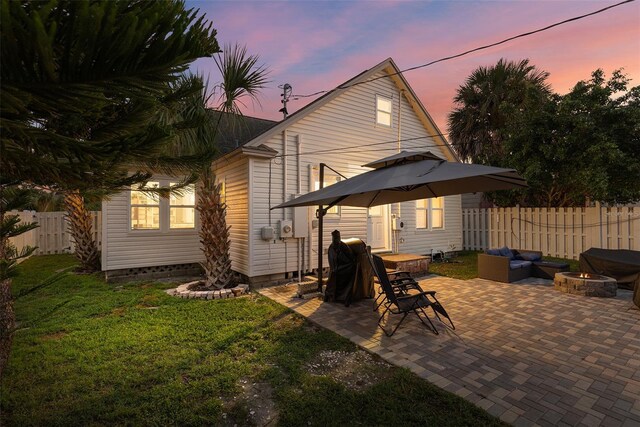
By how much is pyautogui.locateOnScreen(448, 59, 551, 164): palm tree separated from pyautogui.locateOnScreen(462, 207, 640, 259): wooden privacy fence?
2877 mm

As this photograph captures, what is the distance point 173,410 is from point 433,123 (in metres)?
12.3

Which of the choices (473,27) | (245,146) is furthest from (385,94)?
(245,146)

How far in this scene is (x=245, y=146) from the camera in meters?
7.75

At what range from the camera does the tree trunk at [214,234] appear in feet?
24.1

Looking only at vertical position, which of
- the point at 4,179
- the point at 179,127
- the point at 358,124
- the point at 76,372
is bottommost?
the point at 76,372

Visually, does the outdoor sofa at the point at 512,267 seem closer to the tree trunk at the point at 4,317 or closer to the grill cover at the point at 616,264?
the grill cover at the point at 616,264

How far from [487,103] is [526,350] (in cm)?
1551

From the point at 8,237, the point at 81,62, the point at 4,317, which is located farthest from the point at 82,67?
the point at 4,317

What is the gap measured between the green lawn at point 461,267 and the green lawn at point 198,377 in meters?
5.93

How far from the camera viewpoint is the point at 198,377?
3.52 m

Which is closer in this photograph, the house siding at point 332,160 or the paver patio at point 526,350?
the paver patio at point 526,350

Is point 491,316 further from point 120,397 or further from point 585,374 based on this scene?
point 120,397

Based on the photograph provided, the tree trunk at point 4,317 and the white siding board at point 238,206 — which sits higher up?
the white siding board at point 238,206

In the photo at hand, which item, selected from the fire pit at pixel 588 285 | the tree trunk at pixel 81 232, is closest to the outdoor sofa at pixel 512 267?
the fire pit at pixel 588 285
